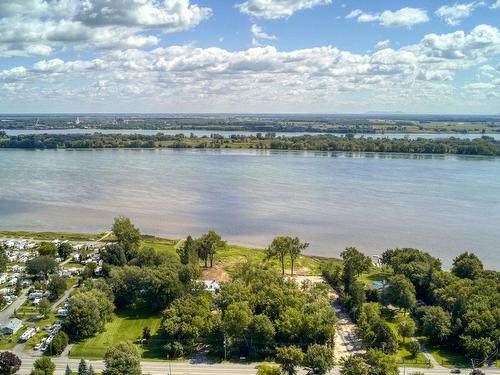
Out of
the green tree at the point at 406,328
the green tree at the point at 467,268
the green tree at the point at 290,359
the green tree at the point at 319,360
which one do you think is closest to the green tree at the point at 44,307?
the green tree at the point at 290,359

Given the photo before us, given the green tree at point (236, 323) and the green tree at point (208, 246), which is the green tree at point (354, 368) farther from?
the green tree at point (208, 246)

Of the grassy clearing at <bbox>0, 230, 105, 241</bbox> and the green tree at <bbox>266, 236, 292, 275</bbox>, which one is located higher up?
the green tree at <bbox>266, 236, 292, 275</bbox>

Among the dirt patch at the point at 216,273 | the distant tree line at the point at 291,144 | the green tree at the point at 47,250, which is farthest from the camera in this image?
the distant tree line at the point at 291,144

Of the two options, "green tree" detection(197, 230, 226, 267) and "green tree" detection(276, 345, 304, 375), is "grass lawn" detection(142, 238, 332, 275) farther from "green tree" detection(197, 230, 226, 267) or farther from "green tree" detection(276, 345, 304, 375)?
"green tree" detection(276, 345, 304, 375)

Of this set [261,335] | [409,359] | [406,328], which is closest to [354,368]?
[409,359]

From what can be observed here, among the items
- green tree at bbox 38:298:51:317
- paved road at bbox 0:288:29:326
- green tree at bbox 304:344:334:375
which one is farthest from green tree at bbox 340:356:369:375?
paved road at bbox 0:288:29:326

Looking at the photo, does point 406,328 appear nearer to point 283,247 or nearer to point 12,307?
point 283,247

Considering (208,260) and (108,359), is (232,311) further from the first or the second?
(208,260)
